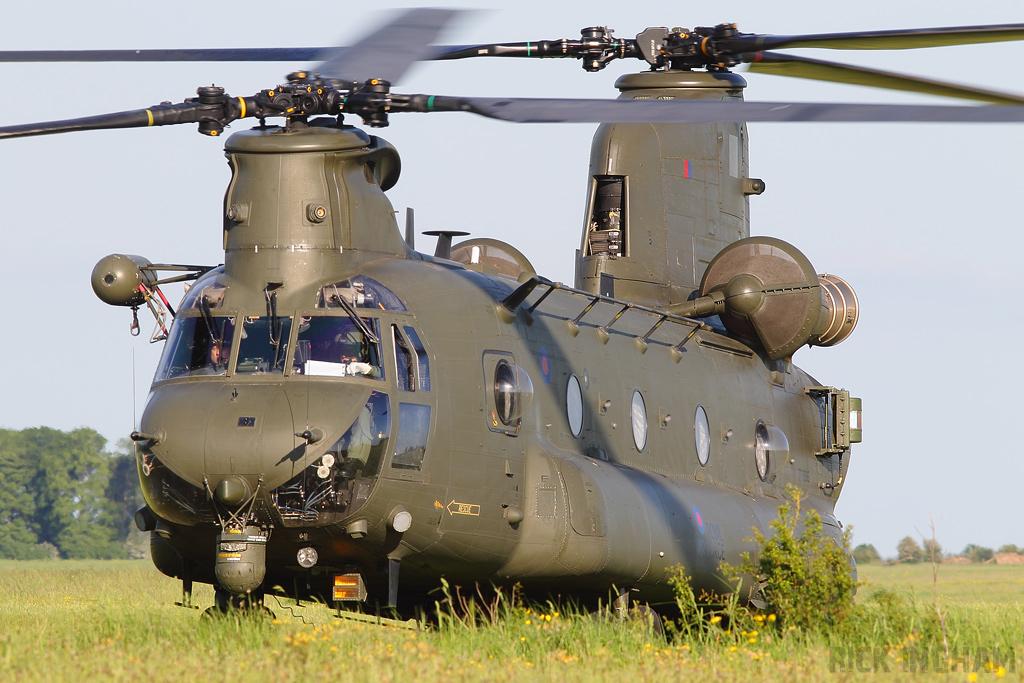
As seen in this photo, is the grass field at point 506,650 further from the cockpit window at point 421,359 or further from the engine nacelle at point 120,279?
the engine nacelle at point 120,279

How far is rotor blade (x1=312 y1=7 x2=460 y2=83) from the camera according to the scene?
11.0m

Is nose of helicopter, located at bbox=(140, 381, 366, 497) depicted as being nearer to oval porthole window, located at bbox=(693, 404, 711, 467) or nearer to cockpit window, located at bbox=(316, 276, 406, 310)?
cockpit window, located at bbox=(316, 276, 406, 310)

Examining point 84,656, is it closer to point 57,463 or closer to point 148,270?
point 148,270

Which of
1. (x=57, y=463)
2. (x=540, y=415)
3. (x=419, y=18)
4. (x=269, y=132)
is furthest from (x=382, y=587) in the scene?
(x=57, y=463)

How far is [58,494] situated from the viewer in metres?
55.8

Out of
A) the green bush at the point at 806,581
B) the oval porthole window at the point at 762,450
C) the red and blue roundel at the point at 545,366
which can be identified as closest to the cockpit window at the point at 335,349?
the red and blue roundel at the point at 545,366

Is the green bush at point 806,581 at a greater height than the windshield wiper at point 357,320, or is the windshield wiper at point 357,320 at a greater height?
the windshield wiper at point 357,320

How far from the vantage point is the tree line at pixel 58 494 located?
55219mm

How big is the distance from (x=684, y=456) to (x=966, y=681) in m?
5.73

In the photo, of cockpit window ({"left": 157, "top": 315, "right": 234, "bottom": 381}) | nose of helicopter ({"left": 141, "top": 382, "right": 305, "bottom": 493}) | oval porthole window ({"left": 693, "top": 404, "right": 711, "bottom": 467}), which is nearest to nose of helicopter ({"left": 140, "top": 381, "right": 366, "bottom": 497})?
nose of helicopter ({"left": 141, "top": 382, "right": 305, "bottom": 493})

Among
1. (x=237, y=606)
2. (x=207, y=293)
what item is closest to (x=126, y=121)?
(x=207, y=293)

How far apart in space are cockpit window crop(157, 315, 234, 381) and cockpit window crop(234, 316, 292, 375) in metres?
0.13

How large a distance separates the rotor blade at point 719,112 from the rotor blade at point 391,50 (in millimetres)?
1113

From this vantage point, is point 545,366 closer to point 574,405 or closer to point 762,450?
point 574,405
